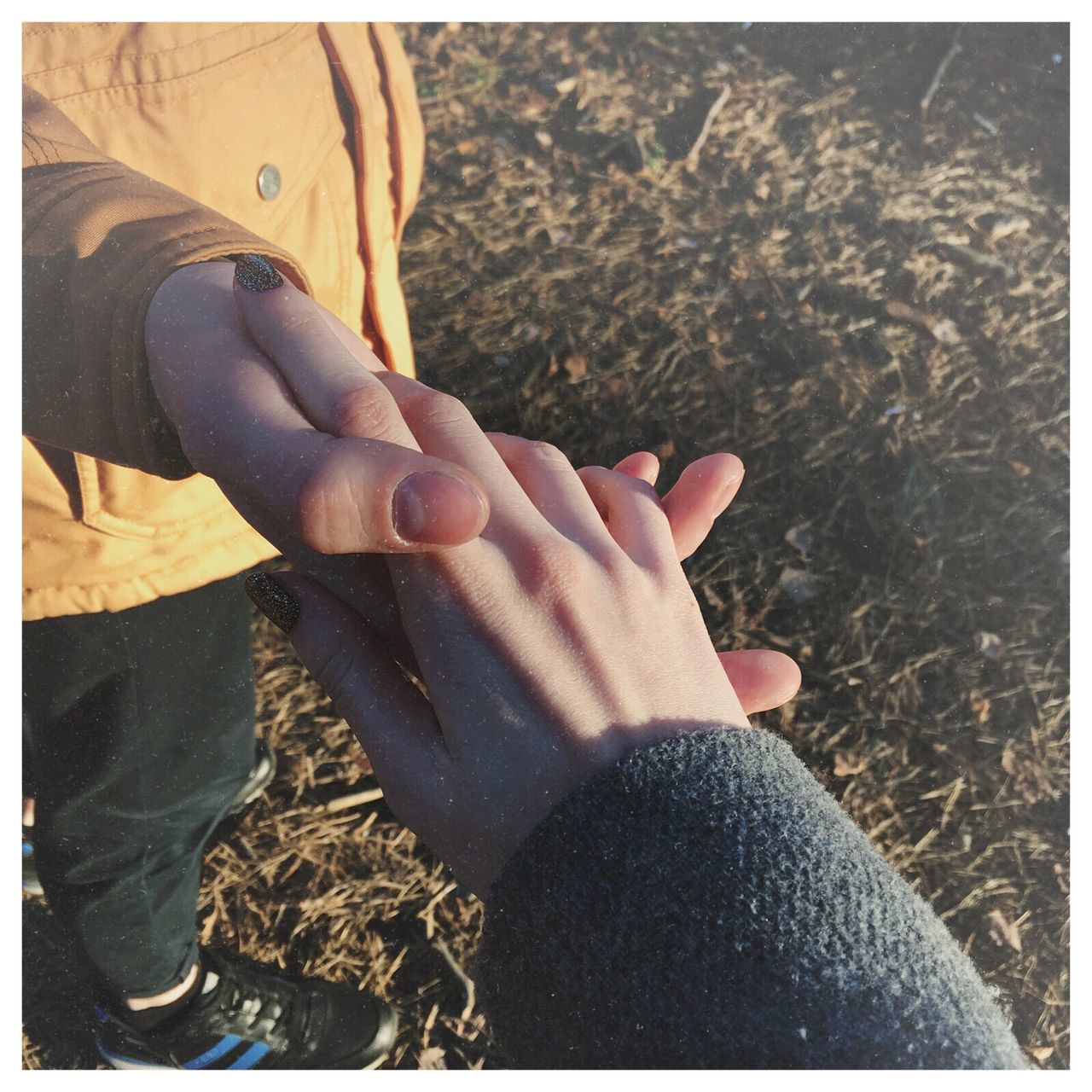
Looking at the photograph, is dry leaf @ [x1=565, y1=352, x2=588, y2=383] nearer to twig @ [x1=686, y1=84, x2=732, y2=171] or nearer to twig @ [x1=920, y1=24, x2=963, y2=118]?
twig @ [x1=686, y1=84, x2=732, y2=171]

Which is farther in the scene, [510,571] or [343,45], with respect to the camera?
[343,45]

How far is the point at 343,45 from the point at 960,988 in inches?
33.3

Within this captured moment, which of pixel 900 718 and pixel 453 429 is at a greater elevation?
pixel 453 429

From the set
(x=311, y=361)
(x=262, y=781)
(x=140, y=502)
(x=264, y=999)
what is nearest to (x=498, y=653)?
(x=311, y=361)

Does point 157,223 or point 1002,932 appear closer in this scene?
point 157,223

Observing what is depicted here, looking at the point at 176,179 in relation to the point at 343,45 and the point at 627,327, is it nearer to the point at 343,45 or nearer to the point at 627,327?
the point at 343,45

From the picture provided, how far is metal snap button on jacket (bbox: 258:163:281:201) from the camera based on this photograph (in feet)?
2.36

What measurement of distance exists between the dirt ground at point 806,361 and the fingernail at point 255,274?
0.27m

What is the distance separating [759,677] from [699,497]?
0.52 ft

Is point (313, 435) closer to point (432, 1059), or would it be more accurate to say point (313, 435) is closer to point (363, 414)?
point (363, 414)

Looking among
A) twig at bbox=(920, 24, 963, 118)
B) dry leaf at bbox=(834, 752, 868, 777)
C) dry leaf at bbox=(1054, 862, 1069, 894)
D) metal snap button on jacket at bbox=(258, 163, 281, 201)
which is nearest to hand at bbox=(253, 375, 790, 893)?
metal snap button on jacket at bbox=(258, 163, 281, 201)

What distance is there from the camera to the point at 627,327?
86 centimetres

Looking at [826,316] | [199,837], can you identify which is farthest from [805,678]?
[199,837]

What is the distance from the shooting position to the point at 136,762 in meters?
0.80
